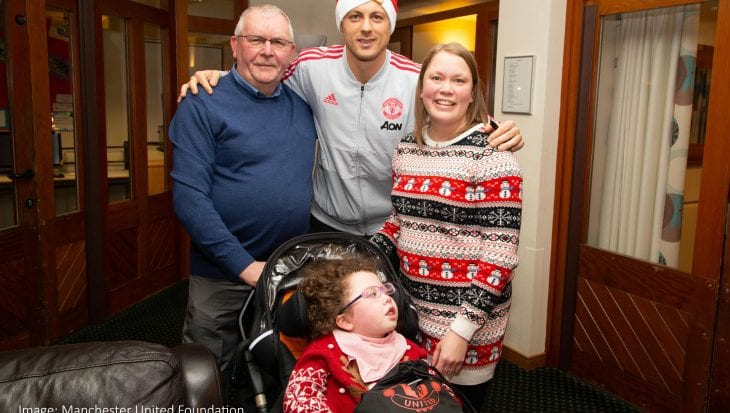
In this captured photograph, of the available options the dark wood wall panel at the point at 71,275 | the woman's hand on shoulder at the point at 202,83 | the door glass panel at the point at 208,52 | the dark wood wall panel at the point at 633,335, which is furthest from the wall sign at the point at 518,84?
the dark wood wall panel at the point at 71,275

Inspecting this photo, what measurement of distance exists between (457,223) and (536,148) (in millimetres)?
1795

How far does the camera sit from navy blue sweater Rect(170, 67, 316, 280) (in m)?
1.93

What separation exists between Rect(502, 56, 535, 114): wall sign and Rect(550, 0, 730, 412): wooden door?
203 millimetres

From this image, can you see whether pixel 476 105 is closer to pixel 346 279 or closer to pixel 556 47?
pixel 346 279

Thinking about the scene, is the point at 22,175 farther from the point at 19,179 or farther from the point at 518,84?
the point at 518,84

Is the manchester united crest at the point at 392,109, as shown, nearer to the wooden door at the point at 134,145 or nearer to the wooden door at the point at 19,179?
the wooden door at the point at 19,179

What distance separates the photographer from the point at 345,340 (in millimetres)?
1706

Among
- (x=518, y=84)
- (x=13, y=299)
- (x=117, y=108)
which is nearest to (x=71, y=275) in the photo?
(x=13, y=299)

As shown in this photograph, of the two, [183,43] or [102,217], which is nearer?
[102,217]

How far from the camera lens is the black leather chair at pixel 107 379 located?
1.36 m

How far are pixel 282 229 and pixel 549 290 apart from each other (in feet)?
6.59

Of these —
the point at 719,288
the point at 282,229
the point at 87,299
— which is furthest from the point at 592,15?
the point at 87,299

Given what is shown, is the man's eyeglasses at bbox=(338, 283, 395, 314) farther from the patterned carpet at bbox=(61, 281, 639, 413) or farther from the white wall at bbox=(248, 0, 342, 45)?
the white wall at bbox=(248, 0, 342, 45)

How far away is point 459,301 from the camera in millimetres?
1681
